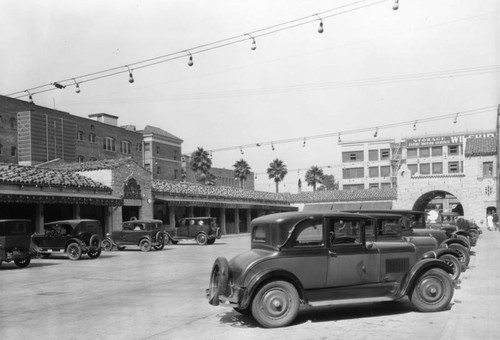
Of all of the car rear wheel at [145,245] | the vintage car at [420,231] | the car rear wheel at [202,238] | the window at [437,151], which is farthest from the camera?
the window at [437,151]

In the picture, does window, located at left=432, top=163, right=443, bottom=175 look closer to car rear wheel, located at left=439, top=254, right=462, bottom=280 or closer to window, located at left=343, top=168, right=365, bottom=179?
window, located at left=343, top=168, right=365, bottom=179

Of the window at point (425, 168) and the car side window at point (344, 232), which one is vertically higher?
the window at point (425, 168)

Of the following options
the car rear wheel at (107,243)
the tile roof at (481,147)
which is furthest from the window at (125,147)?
the tile roof at (481,147)

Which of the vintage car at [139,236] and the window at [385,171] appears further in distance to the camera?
the window at [385,171]

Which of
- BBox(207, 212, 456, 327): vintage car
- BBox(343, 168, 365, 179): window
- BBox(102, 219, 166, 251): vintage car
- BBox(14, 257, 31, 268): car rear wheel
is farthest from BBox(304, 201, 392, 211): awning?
BBox(207, 212, 456, 327): vintage car

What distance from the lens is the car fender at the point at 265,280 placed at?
286 inches

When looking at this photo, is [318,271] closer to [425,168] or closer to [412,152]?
[425,168]

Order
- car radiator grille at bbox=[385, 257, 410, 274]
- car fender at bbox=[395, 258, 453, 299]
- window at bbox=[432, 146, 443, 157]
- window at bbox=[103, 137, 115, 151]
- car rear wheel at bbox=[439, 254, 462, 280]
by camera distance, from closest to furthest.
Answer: car fender at bbox=[395, 258, 453, 299] < car radiator grille at bbox=[385, 257, 410, 274] < car rear wheel at bbox=[439, 254, 462, 280] < window at bbox=[103, 137, 115, 151] < window at bbox=[432, 146, 443, 157]

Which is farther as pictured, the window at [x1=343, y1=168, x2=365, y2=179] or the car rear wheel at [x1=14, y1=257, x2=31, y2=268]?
the window at [x1=343, y1=168, x2=365, y2=179]

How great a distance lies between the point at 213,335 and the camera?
697 cm

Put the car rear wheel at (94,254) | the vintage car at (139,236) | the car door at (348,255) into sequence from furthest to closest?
the vintage car at (139,236) → the car rear wheel at (94,254) → the car door at (348,255)

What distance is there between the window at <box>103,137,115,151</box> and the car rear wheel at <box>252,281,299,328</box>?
171ft

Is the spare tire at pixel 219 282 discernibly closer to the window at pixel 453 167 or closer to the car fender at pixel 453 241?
the car fender at pixel 453 241

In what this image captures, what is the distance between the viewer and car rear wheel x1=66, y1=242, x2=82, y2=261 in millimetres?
21266
